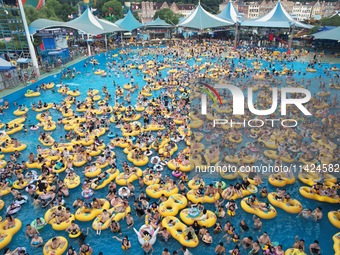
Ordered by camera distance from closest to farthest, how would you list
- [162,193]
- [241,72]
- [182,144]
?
1. [162,193]
2. [182,144]
3. [241,72]

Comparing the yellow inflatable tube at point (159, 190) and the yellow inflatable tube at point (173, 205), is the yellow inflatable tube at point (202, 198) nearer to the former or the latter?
the yellow inflatable tube at point (173, 205)

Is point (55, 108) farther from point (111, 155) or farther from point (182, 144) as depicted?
point (182, 144)

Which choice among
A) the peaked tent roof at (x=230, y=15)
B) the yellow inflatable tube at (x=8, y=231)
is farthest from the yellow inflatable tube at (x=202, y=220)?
the peaked tent roof at (x=230, y=15)

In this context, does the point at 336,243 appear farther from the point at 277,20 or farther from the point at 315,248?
the point at 277,20

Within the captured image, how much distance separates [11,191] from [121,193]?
4650 millimetres

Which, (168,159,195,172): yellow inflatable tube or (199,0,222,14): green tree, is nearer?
(168,159,195,172): yellow inflatable tube

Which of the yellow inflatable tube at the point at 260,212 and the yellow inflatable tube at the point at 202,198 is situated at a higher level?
the yellow inflatable tube at the point at 202,198

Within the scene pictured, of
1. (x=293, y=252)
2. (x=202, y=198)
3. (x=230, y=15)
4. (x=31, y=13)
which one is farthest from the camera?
(x=230, y=15)

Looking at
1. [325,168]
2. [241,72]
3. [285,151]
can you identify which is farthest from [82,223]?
[241,72]

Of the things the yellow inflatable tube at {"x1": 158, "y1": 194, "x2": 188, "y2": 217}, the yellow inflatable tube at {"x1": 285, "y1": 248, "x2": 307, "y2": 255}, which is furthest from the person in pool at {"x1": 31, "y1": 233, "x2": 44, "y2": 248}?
the yellow inflatable tube at {"x1": 285, "y1": 248, "x2": 307, "y2": 255}

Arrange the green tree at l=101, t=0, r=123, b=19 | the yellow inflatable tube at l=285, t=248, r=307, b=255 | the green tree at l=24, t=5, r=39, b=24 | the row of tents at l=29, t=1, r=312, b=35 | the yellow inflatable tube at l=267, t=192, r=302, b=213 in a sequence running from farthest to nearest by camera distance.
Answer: the green tree at l=101, t=0, r=123, b=19 < the green tree at l=24, t=5, r=39, b=24 < the row of tents at l=29, t=1, r=312, b=35 < the yellow inflatable tube at l=267, t=192, r=302, b=213 < the yellow inflatable tube at l=285, t=248, r=307, b=255

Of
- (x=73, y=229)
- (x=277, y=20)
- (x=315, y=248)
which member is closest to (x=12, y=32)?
(x=73, y=229)

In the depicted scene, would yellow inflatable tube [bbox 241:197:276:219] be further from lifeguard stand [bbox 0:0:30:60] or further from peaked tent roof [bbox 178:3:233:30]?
peaked tent roof [bbox 178:3:233:30]

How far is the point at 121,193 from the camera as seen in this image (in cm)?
1134
